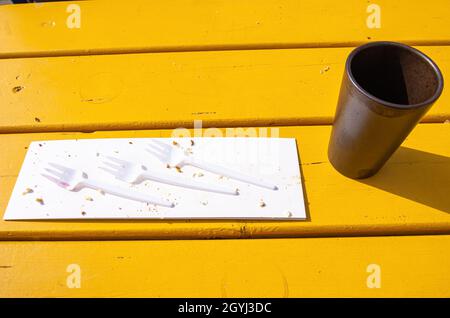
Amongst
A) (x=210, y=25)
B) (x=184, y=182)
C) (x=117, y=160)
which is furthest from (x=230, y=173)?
(x=210, y=25)

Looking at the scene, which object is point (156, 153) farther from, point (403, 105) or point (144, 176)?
point (403, 105)

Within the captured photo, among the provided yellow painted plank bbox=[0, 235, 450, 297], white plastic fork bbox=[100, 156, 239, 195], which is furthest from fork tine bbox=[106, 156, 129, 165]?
yellow painted plank bbox=[0, 235, 450, 297]

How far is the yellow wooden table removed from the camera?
501 mm

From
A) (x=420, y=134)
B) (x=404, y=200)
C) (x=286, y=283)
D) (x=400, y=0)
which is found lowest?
(x=286, y=283)

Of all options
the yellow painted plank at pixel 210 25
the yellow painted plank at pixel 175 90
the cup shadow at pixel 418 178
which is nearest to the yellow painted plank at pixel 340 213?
the cup shadow at pixel 418 178

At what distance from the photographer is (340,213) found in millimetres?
539

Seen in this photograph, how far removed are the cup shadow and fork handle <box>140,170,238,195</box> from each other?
0.20 m

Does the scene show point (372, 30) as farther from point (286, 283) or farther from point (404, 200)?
point (286, 283)

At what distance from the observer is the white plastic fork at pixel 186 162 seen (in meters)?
0.57

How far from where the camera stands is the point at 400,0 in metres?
0.86

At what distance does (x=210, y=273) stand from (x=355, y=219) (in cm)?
21

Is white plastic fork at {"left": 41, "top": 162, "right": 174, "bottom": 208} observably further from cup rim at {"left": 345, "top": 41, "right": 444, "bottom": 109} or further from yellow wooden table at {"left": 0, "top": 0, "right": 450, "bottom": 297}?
cup rim at {"left": 345, "top": 41, "right": 444, "bottom": 109}

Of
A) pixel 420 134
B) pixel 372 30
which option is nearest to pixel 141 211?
pixel 420 134

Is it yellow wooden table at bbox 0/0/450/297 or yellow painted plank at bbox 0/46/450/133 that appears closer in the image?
yellow wooden table at bbox 0/0/450/297
